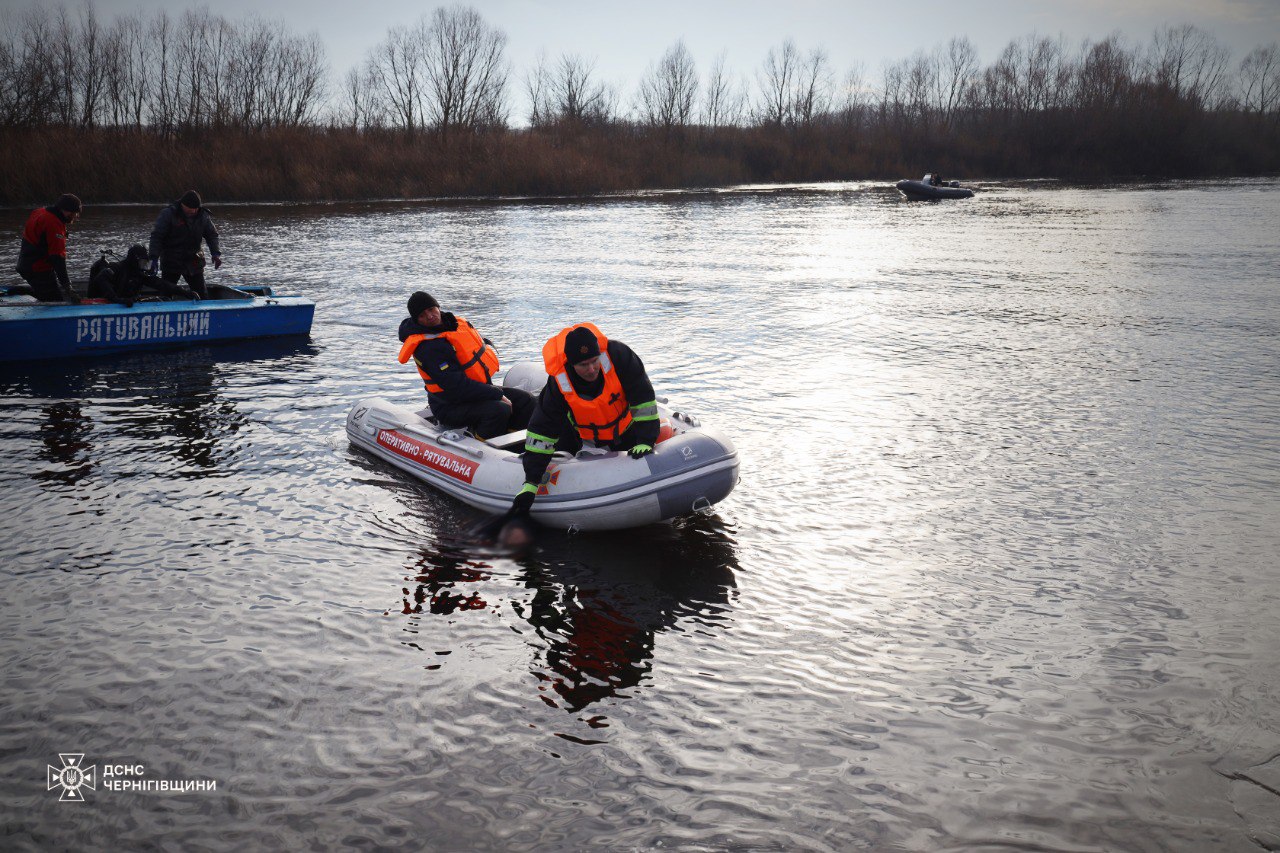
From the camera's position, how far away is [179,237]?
463 inches

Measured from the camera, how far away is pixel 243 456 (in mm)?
8047

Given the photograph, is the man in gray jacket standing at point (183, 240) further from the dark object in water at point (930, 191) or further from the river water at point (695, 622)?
the dark object in water at point (930, 191)

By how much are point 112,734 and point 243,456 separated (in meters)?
4.07

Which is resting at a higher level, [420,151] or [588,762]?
[420,151]

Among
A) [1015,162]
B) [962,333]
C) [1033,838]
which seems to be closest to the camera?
[1033,838]

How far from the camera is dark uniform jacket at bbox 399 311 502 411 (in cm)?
719

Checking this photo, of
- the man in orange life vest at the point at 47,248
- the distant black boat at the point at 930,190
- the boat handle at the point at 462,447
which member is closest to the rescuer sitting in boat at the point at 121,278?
the man in orange life vest at the point at 47,248

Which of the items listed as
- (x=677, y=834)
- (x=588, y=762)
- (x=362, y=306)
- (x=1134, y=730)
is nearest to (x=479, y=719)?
(x=588, y=762)

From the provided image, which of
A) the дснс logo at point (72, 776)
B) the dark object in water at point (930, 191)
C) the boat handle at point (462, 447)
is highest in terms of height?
the dark object in water at point (930, 191)

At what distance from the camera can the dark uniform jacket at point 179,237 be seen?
11.5 m

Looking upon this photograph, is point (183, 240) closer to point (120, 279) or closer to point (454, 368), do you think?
point (120, 279)

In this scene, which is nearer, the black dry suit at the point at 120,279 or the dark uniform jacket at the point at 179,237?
the black dry suit at the point at 120,279

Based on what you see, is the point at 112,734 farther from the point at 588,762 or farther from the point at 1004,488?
the point at 1004,488

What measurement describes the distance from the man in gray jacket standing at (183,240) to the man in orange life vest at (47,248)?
92 centimetres
